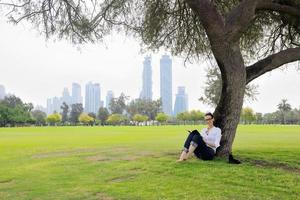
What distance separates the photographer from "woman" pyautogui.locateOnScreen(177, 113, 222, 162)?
1227 cm

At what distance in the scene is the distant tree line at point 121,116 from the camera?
117 metres

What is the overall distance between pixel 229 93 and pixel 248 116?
12801 centimetres

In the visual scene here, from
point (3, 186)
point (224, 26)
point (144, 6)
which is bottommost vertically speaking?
point (3, 186)

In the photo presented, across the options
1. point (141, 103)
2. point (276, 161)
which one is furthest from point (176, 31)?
point (141, 103)

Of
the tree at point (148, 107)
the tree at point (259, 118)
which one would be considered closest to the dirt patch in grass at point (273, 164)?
the tree at point (259, 118)

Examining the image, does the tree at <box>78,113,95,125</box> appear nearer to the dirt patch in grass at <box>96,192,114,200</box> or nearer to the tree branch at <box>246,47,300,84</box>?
the tree branch at <box>246,47,300,84</box>

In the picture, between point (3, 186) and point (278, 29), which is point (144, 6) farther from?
point (3, 186)

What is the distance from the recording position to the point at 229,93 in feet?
45.2

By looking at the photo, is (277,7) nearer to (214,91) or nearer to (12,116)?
(214,91)

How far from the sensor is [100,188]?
9.31 m

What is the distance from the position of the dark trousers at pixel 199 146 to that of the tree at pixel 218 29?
104 centimetres

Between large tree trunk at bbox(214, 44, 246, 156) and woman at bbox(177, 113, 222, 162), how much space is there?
1129mm

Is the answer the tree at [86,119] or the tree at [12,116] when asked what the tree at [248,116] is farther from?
the tree at [12,116]

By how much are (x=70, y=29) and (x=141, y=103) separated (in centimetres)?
14874
